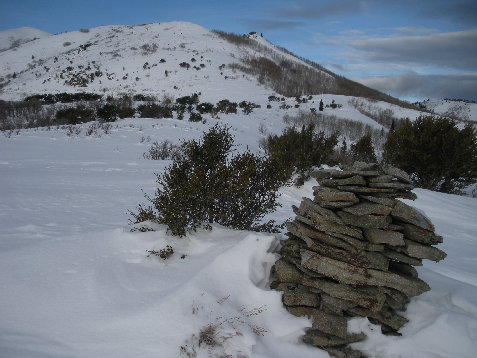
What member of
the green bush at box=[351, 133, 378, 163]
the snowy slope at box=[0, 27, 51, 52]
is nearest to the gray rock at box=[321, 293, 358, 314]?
the green bush at box=[351, 133, 378, 163]

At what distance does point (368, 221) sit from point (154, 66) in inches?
1795

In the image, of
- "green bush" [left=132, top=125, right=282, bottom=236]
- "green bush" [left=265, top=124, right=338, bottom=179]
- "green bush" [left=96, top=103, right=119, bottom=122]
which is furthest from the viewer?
"green bush" [left=96, top=103, right=119, bottom=122]

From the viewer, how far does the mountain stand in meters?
37.2

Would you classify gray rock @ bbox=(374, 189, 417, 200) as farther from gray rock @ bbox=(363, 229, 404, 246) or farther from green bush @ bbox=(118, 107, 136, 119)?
green bush @ bbox=(118, 107, 136, 119)

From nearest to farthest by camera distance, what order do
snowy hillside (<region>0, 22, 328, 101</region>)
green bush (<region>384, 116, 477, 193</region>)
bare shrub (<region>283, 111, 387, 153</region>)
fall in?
green bush (<region>384, 116, 477, 193</region>)
bare shrub (<region>283, 111, 387, 153</region>)
snowy hillside (<region>0, 22, 328, 101</region>)

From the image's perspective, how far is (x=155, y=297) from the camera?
122 inches

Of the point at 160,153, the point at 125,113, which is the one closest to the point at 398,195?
the point at 160,153

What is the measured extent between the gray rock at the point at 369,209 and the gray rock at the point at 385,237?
0.68ft

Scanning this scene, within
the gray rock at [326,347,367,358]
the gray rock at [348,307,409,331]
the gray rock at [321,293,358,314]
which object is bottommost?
the gray rock at [326,347,367,358]

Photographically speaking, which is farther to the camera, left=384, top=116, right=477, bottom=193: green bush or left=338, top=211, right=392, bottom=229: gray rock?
left=384, top=116, right=477, bottom=193: green bush

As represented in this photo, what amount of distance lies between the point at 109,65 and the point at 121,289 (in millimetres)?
47788

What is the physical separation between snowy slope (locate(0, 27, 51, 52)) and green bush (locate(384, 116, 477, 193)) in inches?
3538

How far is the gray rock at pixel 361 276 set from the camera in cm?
308

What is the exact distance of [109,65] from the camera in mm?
43438
